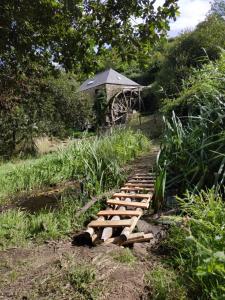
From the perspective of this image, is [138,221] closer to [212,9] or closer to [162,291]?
[162,291]

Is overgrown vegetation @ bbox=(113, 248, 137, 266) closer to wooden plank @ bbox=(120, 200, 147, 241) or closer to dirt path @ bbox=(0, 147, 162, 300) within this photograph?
dirt path @ bbox=(0, 147, 162, 300)

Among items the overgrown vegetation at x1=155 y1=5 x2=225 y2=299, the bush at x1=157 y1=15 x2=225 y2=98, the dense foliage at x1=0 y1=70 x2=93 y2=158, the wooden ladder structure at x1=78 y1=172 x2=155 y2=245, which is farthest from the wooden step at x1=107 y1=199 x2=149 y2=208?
the bush at x1=157 y1=15 x2=225 y2=98

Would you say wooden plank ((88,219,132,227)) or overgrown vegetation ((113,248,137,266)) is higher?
wooden plank ((88,219,132,227))

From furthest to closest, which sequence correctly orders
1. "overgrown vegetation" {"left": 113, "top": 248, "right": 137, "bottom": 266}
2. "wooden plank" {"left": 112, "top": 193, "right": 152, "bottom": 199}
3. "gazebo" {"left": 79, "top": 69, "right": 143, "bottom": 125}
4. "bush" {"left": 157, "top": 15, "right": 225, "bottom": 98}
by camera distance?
"gazebo" {"left": 79, "top": 69, "right": 143, "bottom": 125}, "bush" {"left": 157, "top": 15, "right": 225, "bottom": 98}, "wooden plank" {"left": 112, "top": 193, "right": 152, "bottom": 199}, "overgrown vegetation" {"left": 113, "top": 248, "right": 137, "bottom": 266}

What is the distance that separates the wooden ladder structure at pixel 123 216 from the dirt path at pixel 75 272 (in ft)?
0.43

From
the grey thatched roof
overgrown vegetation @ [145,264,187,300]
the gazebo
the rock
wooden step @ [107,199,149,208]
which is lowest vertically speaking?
the rock

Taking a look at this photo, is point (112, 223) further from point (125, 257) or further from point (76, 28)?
point (76, 28)

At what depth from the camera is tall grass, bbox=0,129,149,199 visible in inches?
199

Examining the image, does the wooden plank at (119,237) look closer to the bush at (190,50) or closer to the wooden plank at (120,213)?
the wooden plank at (120,213)

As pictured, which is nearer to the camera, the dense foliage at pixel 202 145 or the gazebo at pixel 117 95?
the dense foliage at pixel 202 145

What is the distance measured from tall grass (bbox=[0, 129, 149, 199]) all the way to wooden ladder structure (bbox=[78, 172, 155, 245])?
1.34ft

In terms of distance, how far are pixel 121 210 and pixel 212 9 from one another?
65.3ft

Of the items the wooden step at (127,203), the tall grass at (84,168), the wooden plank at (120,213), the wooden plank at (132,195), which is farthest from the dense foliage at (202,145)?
the tall grass at (84,168)

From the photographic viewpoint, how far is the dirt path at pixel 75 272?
2180 millimetres
